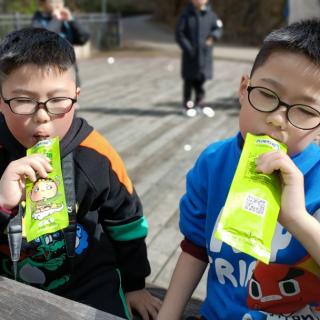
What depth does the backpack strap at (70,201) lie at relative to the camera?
4.83 feet

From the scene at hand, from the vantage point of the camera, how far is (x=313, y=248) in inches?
42.9

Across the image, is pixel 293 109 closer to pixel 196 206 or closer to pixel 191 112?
pixel 196 206

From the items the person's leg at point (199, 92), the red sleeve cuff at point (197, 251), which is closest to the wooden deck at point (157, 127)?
the person's leg at point (199, 92)

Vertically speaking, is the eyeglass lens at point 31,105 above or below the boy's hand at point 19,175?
above

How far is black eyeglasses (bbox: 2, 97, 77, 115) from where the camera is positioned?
1.45m

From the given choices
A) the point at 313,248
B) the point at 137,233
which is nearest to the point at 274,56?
the point at 313,248

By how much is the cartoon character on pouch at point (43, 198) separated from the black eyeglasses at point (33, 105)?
34 centimetres

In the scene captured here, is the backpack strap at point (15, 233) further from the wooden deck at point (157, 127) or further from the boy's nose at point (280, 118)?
the wooden deck at point (157, 127)

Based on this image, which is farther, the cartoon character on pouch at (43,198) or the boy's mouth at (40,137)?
the boy's mouth at (40,137)

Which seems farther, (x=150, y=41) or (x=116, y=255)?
(x=150, y=41)

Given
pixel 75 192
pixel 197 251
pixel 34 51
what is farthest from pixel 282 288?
pixel 34 51

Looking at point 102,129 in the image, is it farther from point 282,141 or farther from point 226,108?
point 282,141

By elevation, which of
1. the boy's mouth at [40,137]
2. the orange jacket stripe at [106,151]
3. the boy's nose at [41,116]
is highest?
the boy's nose at [41,116]

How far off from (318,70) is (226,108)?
20.8 ft
